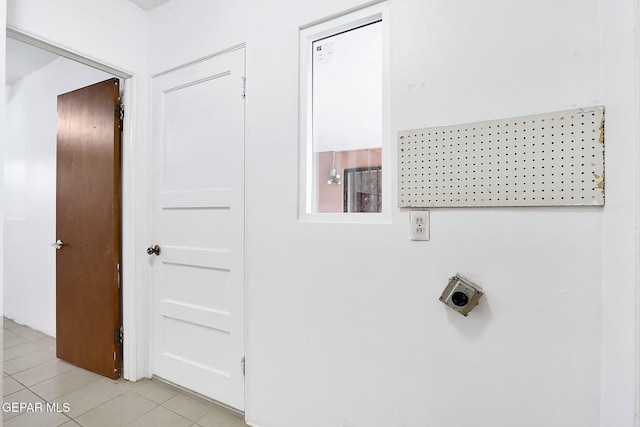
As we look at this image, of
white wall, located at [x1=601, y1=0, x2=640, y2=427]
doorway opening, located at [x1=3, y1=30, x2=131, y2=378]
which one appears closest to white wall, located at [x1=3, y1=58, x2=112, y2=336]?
doorway opening, located at [x1=3, y1=30, x2=131, y2=378]

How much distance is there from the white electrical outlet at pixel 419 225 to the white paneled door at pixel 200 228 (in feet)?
3.36

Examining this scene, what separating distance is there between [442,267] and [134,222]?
213cm

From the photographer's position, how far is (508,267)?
1.16 meters

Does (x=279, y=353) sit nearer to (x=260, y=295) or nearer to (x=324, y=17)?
(x=260, y=295)

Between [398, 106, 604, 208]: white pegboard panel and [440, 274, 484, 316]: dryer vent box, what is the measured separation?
320mm

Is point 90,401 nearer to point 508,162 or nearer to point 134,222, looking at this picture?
point 134,222

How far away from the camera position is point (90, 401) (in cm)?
196

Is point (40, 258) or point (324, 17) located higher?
point (324, 17)

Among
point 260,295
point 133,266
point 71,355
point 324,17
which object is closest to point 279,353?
point 260,295

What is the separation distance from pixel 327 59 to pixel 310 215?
87cm

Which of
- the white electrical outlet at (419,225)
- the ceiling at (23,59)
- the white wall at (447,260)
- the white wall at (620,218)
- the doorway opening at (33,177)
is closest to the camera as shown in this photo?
the white wall at (620,218)

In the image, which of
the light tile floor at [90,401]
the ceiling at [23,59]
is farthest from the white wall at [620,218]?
the ceiling at [23,59]

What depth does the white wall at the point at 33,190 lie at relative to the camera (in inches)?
117

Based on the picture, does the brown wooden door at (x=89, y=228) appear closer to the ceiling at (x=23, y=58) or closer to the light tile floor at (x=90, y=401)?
the light tile floor at (x=90, y=401)
